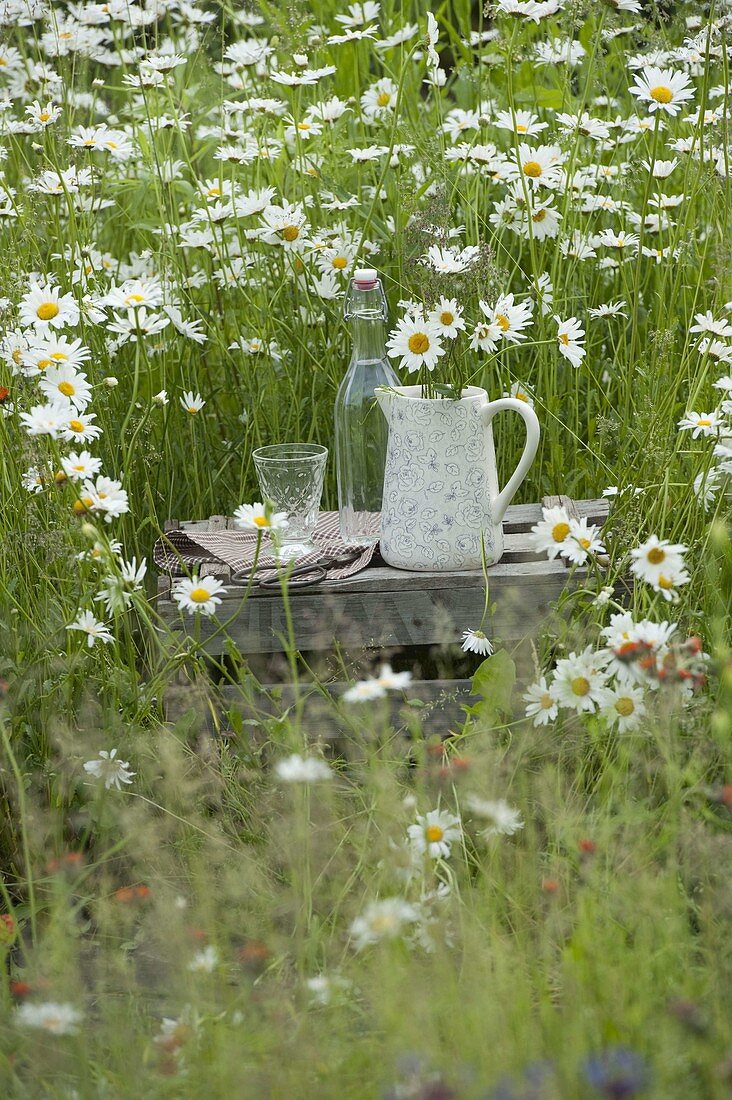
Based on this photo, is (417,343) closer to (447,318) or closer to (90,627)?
(447,318)

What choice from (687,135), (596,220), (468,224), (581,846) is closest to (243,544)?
(468,224)

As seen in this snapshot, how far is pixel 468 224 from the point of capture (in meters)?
2.39

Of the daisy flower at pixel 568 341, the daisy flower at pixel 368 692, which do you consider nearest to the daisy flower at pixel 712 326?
the daisy flower at pixel 568 341

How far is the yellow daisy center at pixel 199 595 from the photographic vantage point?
61.8 inches

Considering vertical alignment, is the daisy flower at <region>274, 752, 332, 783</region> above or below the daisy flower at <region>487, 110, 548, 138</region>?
below

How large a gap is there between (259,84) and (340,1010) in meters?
2.23

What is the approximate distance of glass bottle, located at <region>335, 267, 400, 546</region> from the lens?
1.93m

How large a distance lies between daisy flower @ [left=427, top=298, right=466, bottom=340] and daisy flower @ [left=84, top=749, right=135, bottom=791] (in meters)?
0.74

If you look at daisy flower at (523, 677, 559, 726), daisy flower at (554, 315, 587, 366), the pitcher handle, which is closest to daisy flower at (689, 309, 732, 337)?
daisy flower at (554, 315, 587, 366)

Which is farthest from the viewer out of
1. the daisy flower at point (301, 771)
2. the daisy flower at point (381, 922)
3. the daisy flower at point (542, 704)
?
the daisy flower at point (542, 704)

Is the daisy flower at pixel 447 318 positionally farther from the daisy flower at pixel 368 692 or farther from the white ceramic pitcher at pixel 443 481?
the daisy flower at pixel 368 692

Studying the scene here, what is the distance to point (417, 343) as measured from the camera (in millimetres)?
1804

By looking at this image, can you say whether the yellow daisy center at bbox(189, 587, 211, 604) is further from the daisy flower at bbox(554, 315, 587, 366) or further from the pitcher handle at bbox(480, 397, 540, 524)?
the daisy flower at bbox(554, 315, 587, 366)

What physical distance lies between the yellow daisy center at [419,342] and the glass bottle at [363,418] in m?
0.14
